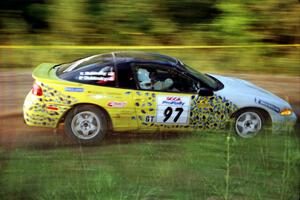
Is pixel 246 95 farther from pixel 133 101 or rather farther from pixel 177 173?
pixel 177 173

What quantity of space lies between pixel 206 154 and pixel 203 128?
1.51 meters

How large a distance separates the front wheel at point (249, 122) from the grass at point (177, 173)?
1107 millimetres

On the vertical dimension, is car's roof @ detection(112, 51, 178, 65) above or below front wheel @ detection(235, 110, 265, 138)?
above

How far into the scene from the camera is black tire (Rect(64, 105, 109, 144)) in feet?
21.7

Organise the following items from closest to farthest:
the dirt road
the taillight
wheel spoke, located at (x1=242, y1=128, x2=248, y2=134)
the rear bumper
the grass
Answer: the grass
the rear bumper
the taillight
the dirt road
wheel spoke, located at (x1=242, y1=128, x2=248, y2=134)

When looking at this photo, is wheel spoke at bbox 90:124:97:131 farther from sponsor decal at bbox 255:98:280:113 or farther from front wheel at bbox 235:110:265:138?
sponsor decal at bbox 255:98:280:113

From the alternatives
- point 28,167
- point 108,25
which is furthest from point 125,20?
point 28,167

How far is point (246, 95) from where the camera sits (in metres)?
7.08

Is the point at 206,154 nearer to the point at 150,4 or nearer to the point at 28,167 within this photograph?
the point at 28,167

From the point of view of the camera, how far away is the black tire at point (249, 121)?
6910mm

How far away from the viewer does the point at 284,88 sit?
30.1 ft

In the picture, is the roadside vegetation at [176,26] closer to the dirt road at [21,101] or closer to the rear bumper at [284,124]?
the dirt road at [21,101]

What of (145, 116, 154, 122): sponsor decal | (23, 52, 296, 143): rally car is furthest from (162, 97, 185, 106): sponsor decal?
(145, 116, 154, 122): sponsor decal

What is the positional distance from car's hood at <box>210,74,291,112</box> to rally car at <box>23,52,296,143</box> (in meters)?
0.01
